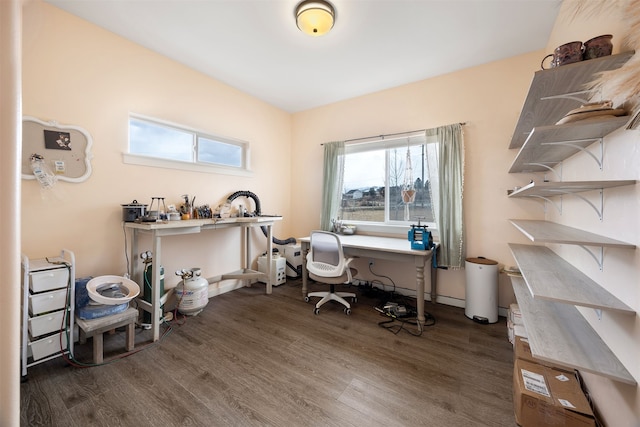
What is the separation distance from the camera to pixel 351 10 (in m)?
2.08

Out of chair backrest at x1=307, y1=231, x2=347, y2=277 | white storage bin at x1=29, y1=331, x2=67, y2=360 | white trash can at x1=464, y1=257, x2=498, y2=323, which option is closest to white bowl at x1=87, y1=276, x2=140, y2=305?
white storage bin at x1=29, y1=331, x2=67, y2=360

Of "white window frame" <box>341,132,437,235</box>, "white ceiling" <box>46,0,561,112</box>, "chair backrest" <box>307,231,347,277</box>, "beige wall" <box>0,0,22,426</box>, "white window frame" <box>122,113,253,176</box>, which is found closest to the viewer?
"beige wall" <box>0,0,22,426</box>

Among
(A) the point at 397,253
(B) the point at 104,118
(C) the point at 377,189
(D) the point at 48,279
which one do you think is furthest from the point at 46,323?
(C) the point at 377,189

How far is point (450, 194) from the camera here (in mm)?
2924

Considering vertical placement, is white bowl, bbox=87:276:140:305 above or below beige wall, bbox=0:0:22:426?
below

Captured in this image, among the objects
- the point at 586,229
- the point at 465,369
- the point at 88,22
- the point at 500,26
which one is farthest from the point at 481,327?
the point at 88,22

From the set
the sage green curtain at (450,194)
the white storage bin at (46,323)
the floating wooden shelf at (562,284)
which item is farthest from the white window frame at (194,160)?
the floating wooden shelf at (562,284)

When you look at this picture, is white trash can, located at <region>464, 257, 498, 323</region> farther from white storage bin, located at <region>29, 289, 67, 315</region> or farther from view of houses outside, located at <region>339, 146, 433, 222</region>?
white storage bin, located at <region>29, 289, 67, 315</region>

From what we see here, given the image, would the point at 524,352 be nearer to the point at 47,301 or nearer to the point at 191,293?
the point at 191,293

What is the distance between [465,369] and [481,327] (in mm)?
826

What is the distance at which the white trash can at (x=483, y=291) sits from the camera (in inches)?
101

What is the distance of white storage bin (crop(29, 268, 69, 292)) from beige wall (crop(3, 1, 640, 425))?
0.43 meters

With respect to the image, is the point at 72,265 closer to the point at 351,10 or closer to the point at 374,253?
the point at 374,253

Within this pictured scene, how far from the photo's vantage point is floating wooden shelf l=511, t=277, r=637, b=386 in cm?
103
